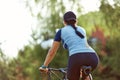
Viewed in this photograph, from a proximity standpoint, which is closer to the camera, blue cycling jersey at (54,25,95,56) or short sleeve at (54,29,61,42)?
blue cycling jersey at (54,25,95,56)

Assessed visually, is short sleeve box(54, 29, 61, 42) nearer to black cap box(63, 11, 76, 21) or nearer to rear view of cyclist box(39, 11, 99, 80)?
rear view of cyclist box(39, 11, 99, 80)

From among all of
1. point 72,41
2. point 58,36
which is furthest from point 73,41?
point 58,36

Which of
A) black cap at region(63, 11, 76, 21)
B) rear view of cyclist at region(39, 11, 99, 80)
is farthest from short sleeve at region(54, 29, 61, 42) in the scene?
black cap at region(63, 11, 76, 21)

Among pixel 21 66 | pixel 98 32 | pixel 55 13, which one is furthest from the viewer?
pixel 21 66

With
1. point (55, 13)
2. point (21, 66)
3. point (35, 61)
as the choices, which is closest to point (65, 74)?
point (55, 13)

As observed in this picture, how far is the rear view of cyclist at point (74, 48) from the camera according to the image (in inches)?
299

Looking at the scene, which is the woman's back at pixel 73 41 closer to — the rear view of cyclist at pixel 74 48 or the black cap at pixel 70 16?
the rear view of cyclist at pixel 74 48

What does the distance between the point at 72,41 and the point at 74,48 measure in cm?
12

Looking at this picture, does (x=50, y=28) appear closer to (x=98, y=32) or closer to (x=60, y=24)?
(x=60, y=24)

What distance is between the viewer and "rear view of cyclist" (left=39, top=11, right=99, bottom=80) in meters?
7.60

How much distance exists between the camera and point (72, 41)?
7.75 metres

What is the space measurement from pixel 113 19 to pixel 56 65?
8.92 metres

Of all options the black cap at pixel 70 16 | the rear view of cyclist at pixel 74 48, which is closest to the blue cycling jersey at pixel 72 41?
the rear view of cyclist at pixel 74 48

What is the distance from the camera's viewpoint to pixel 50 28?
29734 millimetres
